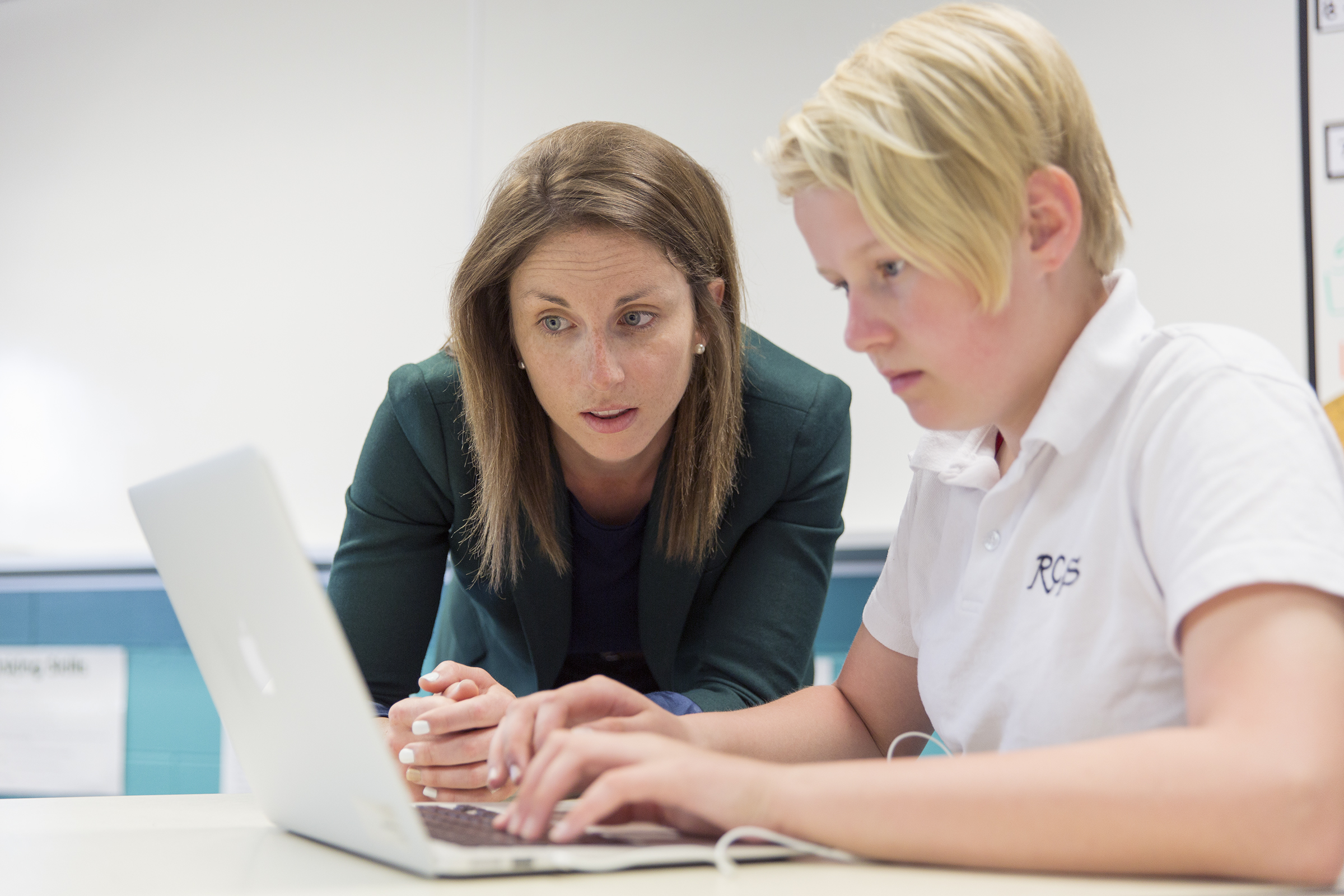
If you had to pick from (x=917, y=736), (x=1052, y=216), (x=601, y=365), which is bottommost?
(x=917, y=736)

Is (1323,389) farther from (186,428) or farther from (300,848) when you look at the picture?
(186,428)

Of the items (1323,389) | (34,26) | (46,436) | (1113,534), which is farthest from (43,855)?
(34,26)

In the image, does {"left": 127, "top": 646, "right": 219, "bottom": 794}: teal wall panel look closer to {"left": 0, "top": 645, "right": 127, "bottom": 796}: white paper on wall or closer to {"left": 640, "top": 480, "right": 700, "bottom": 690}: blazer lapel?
{"left": 0, "top": 645, "right": 127, "bottom": 796}: white paper on wall

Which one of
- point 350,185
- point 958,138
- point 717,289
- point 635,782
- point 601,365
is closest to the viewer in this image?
point 635,782

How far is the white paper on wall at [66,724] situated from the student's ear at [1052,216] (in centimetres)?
223

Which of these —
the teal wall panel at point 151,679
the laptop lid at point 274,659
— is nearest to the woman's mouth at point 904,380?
the laptop lid at point 274,659

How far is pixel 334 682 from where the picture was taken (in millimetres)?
521

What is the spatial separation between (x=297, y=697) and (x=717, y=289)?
0.79 meters

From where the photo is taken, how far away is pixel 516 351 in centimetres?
129

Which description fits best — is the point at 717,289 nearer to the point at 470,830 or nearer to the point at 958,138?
the point at 958,138

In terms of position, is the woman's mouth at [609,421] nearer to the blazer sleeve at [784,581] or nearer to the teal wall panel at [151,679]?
the blazer sleeve at [784,581]

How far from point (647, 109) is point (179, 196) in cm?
106

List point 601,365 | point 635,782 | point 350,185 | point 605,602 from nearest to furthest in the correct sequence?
point 635,782, point 601,365, point 605,602, point 350,185

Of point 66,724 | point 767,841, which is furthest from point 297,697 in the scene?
point 66,724
